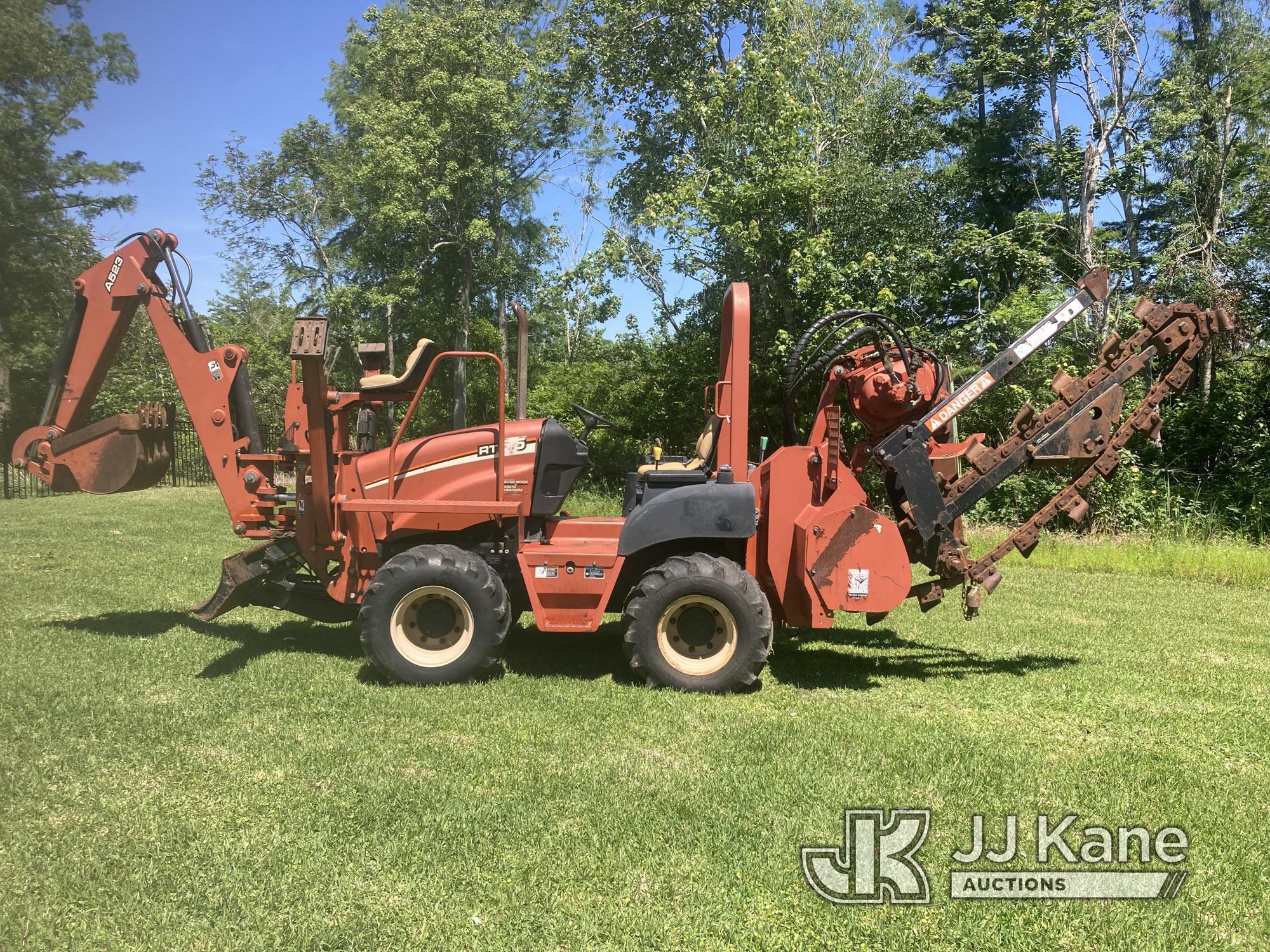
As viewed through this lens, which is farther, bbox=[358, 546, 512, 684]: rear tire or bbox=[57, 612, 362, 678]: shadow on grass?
bbox=[57, 612, 362, 678]: shadow on grass

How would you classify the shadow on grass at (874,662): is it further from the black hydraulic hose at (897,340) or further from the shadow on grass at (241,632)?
the shadow on grass at (241,632)

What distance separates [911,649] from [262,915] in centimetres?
538

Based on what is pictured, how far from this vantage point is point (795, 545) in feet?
18.7

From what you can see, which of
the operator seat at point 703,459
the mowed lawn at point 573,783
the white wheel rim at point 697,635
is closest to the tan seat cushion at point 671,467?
the operator seat at point 703,459

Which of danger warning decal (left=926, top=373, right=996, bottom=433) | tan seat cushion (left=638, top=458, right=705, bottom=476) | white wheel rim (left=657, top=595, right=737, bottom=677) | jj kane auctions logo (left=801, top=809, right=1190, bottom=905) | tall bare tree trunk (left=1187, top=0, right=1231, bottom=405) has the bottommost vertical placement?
jj kane auctions logo (left=801, top=809, right=1190, bottom=905)

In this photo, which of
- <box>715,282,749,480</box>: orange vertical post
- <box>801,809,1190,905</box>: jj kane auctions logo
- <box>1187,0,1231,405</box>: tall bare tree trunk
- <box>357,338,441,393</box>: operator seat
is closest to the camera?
<box>801,809,1190,905</box>: jj kane auctions logo

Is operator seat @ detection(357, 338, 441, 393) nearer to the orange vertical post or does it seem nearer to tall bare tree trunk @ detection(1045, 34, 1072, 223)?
the orange vertical post

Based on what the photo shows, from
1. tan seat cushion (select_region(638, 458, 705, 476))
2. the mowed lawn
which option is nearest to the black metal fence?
the mowed lawn

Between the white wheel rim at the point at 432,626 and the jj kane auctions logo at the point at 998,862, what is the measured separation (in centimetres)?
284

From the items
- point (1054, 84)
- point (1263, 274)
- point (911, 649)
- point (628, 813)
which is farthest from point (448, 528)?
point (1054, 84)

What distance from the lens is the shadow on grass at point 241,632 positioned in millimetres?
6293

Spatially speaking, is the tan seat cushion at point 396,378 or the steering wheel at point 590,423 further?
the steering wheel at point 590,423

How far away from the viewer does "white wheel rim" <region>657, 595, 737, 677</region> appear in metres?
5.45

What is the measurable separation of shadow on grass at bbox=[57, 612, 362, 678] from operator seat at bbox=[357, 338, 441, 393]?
206 centimetres
